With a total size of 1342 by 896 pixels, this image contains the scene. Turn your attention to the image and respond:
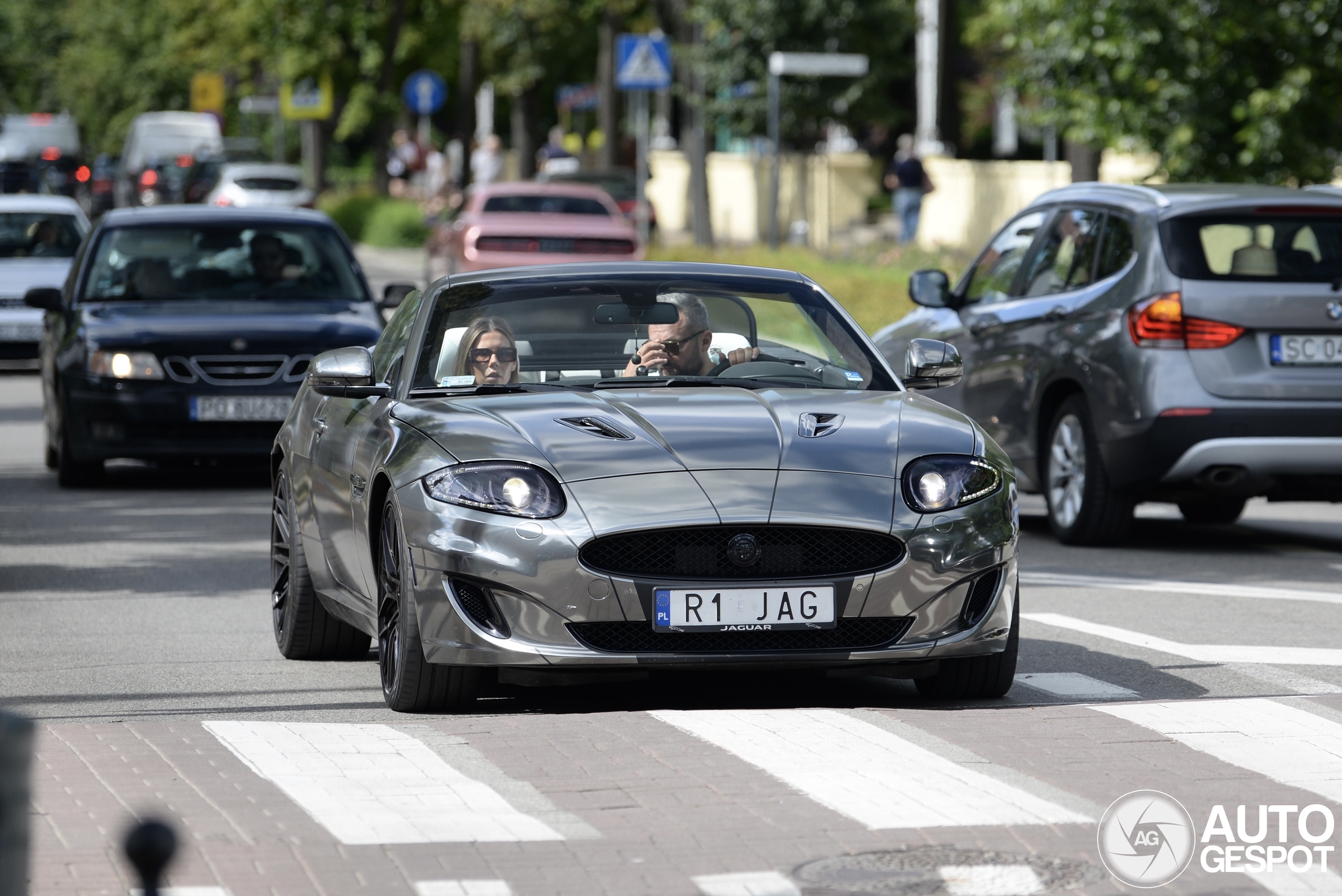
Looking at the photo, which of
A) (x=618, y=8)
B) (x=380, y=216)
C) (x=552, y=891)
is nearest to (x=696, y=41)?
(x=618, y=8)

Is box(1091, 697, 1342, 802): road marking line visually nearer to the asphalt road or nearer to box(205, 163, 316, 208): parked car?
the asphalt road

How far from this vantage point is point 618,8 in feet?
151

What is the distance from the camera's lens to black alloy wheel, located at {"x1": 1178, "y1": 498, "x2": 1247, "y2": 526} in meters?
13.7

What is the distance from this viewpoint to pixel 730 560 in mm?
6801

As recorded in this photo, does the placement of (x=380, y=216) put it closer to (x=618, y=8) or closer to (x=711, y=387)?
(x=618, y=8)

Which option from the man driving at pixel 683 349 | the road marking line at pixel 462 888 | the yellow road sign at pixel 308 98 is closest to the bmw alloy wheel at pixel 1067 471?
the man driving at pixel 683 349

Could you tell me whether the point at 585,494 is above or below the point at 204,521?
above

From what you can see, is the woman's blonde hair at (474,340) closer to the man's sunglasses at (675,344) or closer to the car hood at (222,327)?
the man's sunglasses at (675,344)

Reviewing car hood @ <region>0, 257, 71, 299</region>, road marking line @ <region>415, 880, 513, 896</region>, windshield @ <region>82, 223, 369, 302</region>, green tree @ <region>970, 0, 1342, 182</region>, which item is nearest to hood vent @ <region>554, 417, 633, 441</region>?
road marking line @ <region>415, 880, 513, 896</region>

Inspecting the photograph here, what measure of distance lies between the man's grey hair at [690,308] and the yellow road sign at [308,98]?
46.1m

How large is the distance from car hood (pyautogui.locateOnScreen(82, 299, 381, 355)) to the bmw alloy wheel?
4347mm

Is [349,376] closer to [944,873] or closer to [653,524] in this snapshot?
[653,524]

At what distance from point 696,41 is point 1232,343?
1212 inches

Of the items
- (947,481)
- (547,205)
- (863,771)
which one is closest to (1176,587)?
(947,481)
